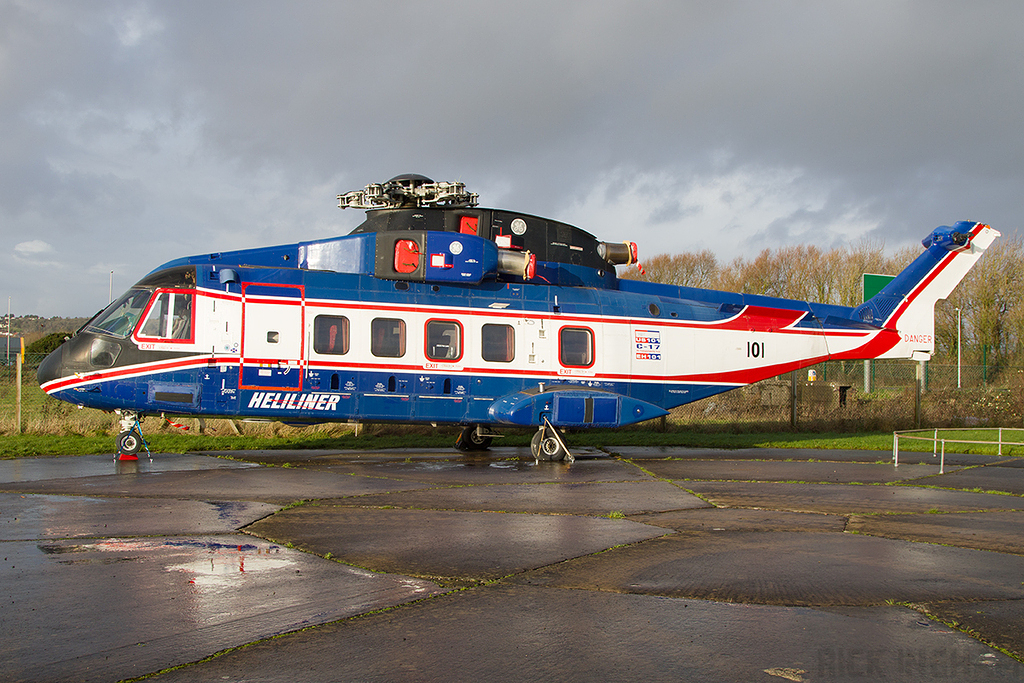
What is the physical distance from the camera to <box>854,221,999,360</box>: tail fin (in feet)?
59.5

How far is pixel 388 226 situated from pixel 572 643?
12005 millimetres

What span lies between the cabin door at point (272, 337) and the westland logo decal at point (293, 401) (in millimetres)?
145

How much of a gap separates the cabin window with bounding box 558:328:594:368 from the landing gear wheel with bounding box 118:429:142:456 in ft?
26.3

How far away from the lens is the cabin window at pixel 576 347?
15438mm

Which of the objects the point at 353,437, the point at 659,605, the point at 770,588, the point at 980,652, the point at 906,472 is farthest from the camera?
the point at 353,437

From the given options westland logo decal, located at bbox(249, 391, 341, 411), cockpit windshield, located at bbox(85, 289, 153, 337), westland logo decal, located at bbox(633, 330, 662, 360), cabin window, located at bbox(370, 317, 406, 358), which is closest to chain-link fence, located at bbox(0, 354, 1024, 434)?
cockpit windshield, located at bbox(85, 289, 153, 337)

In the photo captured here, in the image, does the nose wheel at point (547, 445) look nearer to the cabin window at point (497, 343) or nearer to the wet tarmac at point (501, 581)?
the cabin window at point (497, 343)

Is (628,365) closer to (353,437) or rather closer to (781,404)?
(353,437)

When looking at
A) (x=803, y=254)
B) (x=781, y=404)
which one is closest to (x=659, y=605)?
(x=781, y=404)

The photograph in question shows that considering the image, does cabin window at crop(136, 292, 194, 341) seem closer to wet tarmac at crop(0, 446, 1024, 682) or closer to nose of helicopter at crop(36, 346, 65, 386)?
nose of helicopter at crop(36, 346, 65, 386)

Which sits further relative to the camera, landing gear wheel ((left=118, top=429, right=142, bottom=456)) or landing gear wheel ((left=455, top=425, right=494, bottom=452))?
landing gear wheel ((left=455, top=425, right=494, bottom=452))

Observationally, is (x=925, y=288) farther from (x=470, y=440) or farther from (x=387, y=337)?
(x=387, y=337)

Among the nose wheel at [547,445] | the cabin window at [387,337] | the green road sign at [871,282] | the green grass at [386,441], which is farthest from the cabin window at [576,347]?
the green road sign at [871,282]

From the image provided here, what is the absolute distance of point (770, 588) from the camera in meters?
5.84
